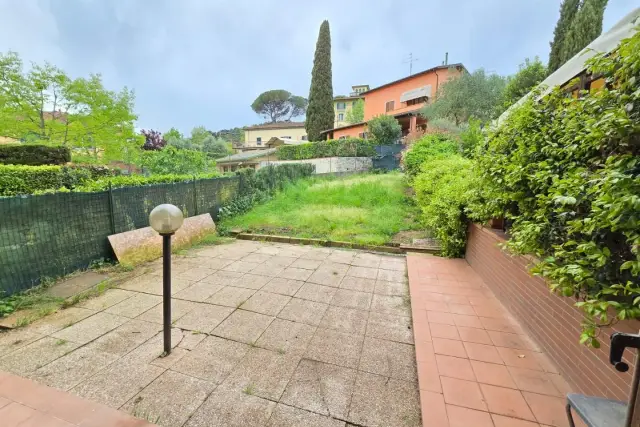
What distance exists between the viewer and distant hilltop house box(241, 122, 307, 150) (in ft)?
137

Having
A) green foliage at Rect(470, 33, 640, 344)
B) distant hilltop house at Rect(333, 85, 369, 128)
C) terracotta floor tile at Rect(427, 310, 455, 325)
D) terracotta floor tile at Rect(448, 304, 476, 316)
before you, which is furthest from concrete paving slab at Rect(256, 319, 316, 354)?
distant hilltop house at Rect(333, 85, 369, 128)

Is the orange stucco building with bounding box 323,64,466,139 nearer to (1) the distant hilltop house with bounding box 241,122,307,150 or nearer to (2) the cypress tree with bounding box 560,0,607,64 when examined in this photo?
(2) the cypress tree with bounding box 560,0,607,64

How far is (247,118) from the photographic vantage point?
54.7 m

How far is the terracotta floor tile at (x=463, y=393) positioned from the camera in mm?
1812

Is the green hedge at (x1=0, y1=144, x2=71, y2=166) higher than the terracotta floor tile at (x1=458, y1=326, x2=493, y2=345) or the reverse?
higher

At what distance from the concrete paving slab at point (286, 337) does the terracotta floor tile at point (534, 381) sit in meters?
1.70

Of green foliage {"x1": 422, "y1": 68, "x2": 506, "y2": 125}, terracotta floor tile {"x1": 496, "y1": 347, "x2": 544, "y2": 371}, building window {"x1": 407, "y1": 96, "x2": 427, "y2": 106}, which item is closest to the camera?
terracotta floor tile {"x1": 496, "y1": 347, "x2": 544, "y2": 371}

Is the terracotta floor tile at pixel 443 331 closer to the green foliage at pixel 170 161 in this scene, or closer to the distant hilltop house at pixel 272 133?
the green foliage at pixel 170 161

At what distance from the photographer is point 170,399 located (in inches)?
71.9

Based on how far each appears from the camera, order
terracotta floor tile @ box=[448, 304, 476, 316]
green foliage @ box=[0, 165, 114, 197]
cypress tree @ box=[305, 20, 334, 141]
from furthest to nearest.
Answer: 1. cypress tree @ box=[305, 20, 334, 141]
2. green foliage @ box=[0, 165, 114, 197]
3. terracotta floor tile @ box=[448, 304, 476, 316]

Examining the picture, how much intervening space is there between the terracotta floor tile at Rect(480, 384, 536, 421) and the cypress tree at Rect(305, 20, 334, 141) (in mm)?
24851

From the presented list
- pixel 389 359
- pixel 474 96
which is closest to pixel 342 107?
pixel 474 96

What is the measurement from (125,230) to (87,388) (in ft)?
11.3

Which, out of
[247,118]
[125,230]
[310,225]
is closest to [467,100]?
[310,225]
